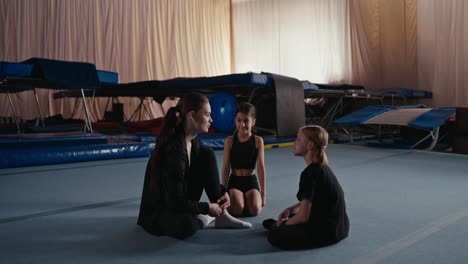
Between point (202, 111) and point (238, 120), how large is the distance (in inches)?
19.3

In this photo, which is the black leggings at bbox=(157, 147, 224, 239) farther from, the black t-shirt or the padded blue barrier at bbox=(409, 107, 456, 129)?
the padded blue barrier at bbox=(409, 107, 456, 129)

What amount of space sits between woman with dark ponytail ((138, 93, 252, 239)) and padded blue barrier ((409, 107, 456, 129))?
3722mm

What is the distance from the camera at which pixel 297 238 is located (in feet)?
5.02

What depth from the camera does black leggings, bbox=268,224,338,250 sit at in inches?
60.4

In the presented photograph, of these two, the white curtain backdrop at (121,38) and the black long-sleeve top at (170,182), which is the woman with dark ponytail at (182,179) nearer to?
the black long-sleeve top at (170,182)

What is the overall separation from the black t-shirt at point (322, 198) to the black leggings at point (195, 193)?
0.43 m

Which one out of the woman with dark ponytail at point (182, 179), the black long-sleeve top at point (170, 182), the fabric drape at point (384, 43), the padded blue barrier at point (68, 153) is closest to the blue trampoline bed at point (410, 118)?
the padded blue barrier at point (68, 153)

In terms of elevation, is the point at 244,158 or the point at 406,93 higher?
the point at 406,93

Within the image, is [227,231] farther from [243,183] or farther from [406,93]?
[406,93]

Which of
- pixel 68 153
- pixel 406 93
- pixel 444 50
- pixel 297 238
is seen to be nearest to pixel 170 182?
pixel 297 238

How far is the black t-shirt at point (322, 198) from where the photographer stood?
152cm

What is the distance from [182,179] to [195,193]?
0.23m

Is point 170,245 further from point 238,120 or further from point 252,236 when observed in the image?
point 238,120

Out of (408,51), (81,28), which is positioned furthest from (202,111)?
(81,28)
